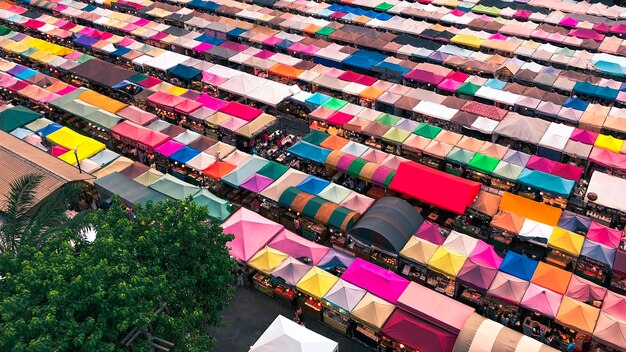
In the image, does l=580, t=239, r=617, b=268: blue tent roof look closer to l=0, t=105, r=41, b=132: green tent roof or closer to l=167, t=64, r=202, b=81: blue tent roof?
l=167, t=64, r=202, b=81: blue tent roof

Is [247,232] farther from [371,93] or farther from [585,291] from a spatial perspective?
Answer: [371,93]

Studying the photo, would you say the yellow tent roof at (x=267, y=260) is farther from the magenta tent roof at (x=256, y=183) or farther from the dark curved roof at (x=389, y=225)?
the magenta tent roof at (x=256, y=183)

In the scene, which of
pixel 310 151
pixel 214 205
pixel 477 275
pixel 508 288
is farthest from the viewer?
pixel 310 151

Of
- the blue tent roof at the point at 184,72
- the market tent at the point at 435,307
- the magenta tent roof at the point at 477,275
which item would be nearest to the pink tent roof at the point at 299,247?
the market tent at the point at 435,307

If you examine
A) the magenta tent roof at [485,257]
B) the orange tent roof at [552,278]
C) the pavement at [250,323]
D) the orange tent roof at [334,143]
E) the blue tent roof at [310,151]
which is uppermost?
the orange tent roof at [552,278]

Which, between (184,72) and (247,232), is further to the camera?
(184,72)

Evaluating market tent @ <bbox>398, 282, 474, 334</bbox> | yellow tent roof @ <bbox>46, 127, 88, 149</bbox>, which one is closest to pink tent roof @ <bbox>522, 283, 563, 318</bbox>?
market tent @ <bbox>398, 282, 474, 334</bbox>

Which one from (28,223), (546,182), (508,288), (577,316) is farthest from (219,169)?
(577,316)
